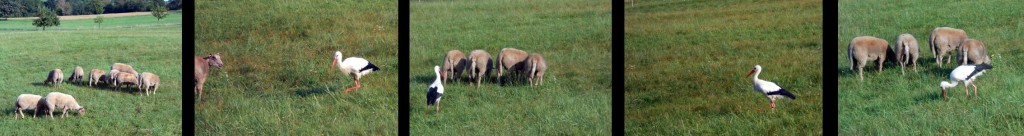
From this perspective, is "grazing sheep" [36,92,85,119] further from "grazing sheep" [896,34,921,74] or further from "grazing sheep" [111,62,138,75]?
"grazing sheep" [896,34,921,74]

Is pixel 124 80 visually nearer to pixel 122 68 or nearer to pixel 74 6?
pixel 122 68

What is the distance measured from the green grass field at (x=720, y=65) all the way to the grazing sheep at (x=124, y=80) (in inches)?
124

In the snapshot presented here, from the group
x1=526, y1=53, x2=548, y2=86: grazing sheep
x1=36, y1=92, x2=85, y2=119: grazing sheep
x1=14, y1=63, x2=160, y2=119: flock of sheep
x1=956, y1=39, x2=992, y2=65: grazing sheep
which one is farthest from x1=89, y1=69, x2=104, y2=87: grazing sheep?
x1=956, y1=39, x2=992, y2=65: grazing sheep

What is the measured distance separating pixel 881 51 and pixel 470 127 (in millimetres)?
2566

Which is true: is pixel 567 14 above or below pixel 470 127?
above

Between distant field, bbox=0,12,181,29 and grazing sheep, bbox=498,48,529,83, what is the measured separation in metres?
2.08

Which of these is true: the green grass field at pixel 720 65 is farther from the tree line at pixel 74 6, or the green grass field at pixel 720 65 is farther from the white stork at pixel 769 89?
the tree line at pixel 74 6

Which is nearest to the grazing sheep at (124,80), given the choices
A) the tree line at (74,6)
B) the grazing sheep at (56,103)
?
the grazing sheep at (56,103)

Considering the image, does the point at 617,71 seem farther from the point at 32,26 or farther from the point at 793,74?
the point at 32,26

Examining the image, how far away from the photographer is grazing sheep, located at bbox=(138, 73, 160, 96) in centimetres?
1025

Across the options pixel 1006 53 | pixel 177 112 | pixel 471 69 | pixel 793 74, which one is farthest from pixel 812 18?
pixel 177 112

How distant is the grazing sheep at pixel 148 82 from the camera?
404 inches

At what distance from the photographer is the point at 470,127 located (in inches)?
396

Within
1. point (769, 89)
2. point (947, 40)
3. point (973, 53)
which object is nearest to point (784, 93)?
point (769, 89)
